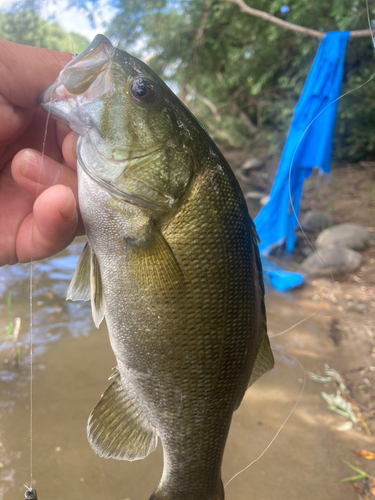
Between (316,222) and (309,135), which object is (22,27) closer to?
(309,135)

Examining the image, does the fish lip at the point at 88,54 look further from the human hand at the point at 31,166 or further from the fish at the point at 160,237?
the human hand at the point at 31,166

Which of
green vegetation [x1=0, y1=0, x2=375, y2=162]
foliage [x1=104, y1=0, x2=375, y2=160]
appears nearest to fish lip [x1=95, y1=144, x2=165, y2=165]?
green vegetation [x1=0, y1=0, x2=375, y2=162]

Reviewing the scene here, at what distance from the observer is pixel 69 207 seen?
3.29 ft

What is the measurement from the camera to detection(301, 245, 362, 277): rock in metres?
4.78

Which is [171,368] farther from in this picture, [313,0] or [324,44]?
[313,0]

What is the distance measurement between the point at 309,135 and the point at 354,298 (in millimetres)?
2190

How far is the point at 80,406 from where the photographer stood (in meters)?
2.55

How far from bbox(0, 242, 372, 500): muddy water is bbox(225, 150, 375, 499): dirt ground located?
0.14 meters

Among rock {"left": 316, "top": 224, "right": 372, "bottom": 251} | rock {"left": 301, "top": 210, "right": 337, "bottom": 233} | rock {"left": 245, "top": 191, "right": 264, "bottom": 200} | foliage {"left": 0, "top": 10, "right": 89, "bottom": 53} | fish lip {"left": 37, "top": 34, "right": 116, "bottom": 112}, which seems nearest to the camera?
fish lip {"left": 37, "top": 34, "right": 116, "bottom": 112}

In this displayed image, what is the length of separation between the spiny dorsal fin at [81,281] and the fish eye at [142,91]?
47 cm

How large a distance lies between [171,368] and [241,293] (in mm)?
296

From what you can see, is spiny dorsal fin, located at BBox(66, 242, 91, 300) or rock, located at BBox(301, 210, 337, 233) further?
rock, located at BBox(301, 210, 337, 233)

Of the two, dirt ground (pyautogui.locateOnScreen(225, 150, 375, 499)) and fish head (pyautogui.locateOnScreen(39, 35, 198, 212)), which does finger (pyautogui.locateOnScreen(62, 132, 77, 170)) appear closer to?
fish head (pyautogui.locateOnScreen(39, 35, 198, 212))

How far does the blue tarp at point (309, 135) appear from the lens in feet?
14.1
